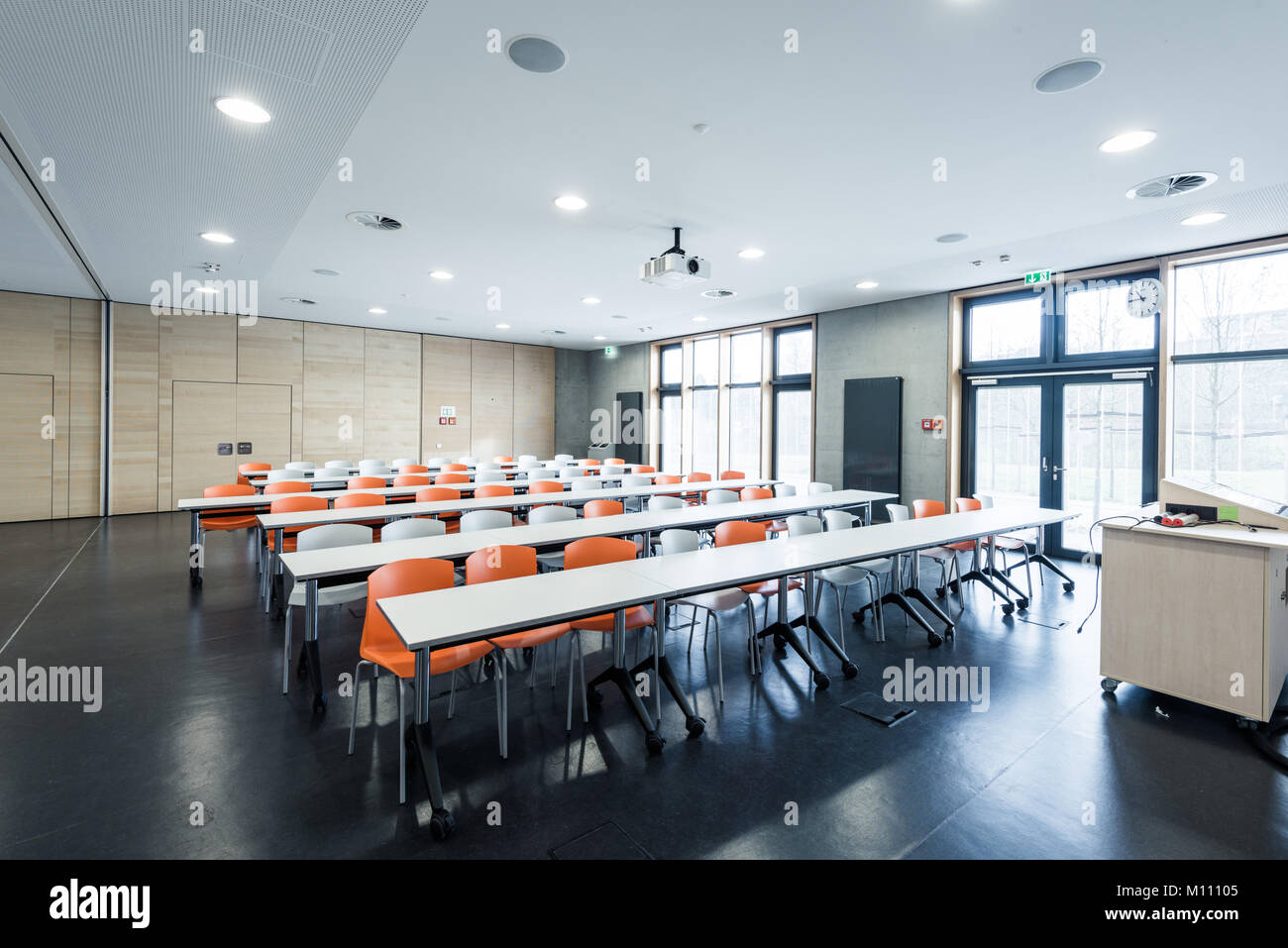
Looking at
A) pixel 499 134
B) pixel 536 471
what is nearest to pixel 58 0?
pixel 499 134

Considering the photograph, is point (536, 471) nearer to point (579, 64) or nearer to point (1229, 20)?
point (579, 64)

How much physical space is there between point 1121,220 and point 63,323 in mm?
13723

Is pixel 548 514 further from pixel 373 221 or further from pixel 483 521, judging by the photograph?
pixel 373 221

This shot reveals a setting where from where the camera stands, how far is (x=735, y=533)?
4.52 m

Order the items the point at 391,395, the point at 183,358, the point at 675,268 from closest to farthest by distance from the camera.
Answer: the point at 675,268
the point at 183,358
the point at 391,395

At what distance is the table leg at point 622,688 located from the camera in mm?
2980

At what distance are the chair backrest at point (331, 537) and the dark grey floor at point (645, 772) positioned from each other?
79cm

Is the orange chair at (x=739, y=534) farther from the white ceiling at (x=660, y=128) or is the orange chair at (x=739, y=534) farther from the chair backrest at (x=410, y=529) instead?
the white ceiling at (x=660, y=128)

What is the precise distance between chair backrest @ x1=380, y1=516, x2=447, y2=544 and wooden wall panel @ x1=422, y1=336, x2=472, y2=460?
320 inches

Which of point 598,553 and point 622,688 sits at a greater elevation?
point 598,553

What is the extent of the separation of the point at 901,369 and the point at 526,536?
643cm

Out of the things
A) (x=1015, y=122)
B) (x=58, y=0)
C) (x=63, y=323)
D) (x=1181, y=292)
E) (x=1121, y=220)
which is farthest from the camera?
(x=63, y=323)

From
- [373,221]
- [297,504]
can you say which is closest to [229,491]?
[297,504]
